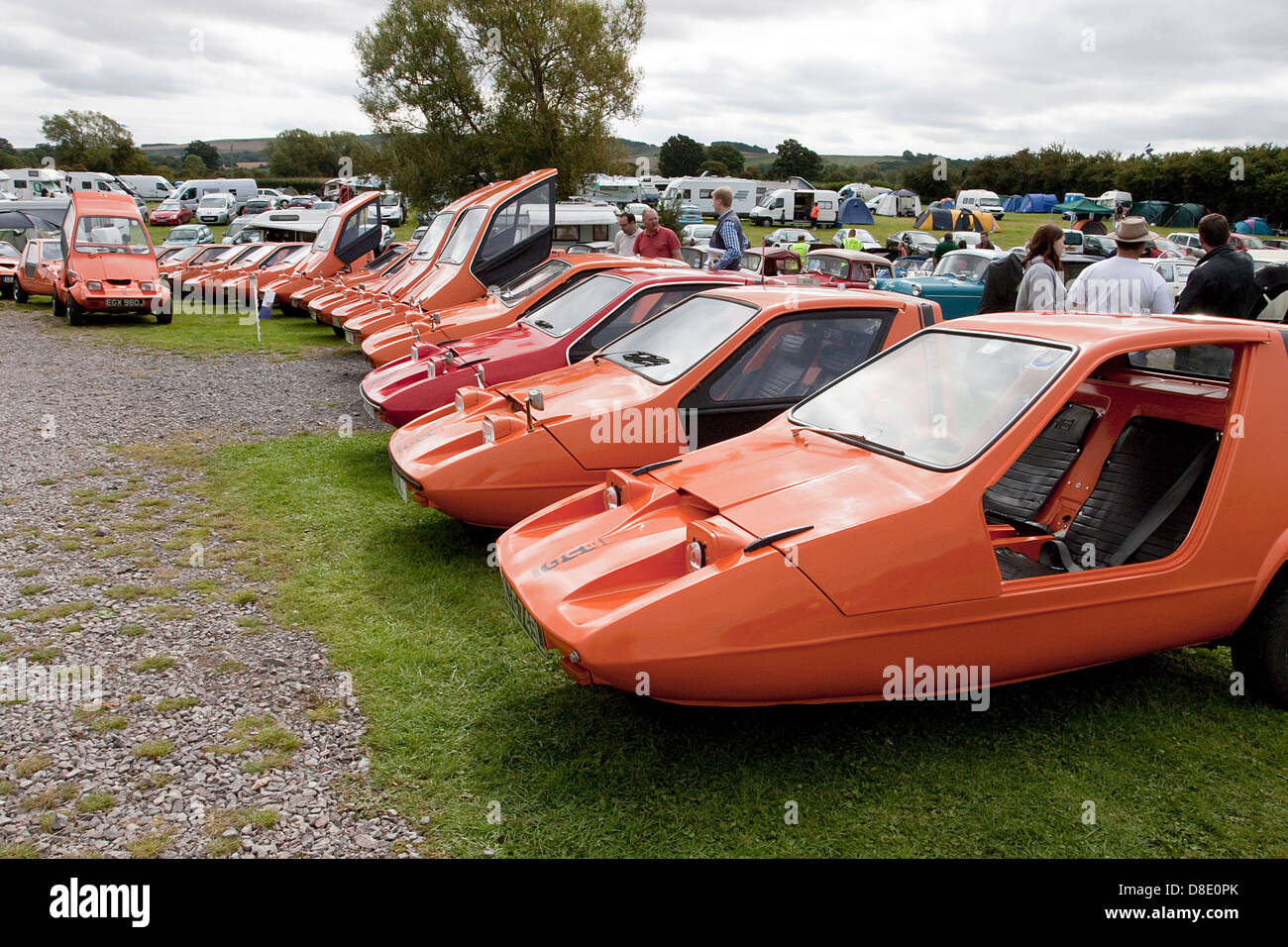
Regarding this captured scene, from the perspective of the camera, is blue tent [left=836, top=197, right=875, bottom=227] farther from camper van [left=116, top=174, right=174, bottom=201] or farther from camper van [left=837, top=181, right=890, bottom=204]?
camper van [left=116, top=174, right=174, bottom=201]

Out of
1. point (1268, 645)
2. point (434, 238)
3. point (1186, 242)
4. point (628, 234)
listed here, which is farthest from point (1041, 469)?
point (1186, 242)

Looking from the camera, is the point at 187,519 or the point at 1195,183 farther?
the point at 1195,183

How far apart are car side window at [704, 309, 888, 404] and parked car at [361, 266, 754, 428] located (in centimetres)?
145

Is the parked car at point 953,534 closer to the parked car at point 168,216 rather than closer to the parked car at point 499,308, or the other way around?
the parked car at point 499,308

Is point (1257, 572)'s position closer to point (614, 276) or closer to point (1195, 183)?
point (614, 276)

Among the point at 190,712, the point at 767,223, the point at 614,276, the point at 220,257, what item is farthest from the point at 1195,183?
the point at 190,712

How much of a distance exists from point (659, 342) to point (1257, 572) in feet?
11.0

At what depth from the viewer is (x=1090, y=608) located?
337 centimetres

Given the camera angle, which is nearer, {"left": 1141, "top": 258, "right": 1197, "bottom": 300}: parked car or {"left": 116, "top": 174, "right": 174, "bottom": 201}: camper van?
{"left": 1141, "top": 258, "right": 1197, "bottom": 300}: parked car

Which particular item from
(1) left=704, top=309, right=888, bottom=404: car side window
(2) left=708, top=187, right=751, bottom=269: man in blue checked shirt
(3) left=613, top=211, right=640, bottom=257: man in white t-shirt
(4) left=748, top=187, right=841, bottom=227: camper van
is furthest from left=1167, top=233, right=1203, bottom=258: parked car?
(1) left=704, top=309, right=888, bottom=404: car side window

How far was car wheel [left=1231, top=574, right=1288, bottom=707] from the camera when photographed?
368 cm

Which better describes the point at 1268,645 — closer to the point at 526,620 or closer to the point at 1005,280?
the point at 526,620

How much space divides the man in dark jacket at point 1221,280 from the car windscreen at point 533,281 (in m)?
5.07

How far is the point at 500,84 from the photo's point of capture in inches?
1118
